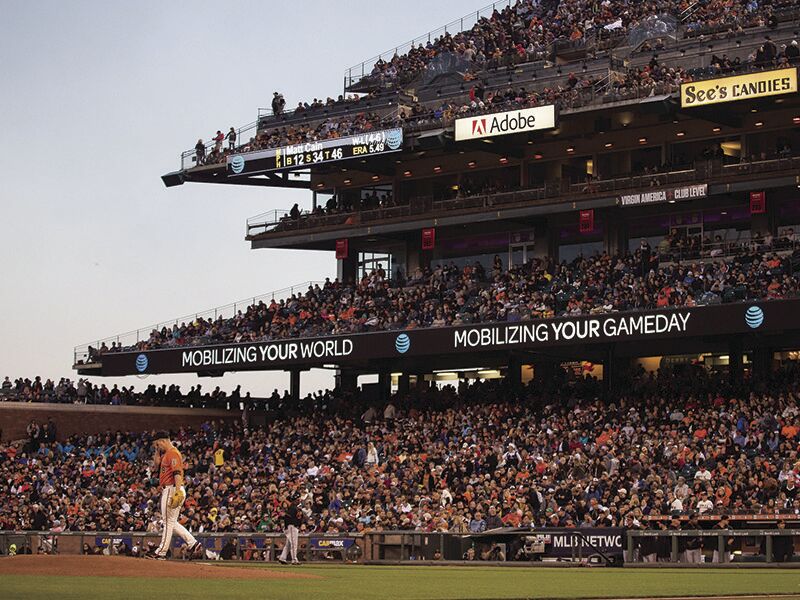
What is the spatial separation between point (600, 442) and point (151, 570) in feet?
61.1

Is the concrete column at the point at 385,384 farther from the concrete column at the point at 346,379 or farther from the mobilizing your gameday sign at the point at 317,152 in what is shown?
the mobilizing your gameday sign at the point at 317,152

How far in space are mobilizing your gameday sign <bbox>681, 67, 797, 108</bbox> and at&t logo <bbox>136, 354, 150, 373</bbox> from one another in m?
21.8

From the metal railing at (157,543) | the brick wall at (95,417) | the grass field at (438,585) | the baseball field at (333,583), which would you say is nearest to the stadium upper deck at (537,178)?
the brick wall at (95,417)

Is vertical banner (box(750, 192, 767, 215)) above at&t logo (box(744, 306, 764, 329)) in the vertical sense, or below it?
above

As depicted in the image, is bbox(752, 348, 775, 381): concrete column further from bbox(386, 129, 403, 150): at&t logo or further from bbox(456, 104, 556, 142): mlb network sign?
bbox(386, 129, 403, 150): at&t logo

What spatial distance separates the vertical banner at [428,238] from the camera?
4819 cm

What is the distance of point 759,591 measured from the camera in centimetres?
1766

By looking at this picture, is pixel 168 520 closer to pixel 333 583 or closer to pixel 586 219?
pixel 333 583

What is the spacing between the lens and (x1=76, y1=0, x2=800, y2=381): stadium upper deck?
40.5 m

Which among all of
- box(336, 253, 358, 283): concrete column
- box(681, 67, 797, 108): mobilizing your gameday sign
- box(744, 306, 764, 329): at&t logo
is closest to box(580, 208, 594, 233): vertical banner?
box(681, 67, 797, 108): mobilizing your gameday sign

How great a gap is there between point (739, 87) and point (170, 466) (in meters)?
25.0

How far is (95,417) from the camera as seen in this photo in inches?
1919

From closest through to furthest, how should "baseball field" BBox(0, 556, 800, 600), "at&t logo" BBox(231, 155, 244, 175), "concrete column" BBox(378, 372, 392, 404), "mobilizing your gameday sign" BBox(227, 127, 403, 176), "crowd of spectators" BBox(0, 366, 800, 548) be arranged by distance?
"baseball field" BBox(0, 556, 800, 600) < "crowd of spectators" BBox(0, 366, 800, 548) < "mobilizing your gameday sign" BBox(227, 127, 403, 176) < "concrete column" BBox(378, 372, 392, 404) < "at&t logo" BBox(231, 155, 244, 175)

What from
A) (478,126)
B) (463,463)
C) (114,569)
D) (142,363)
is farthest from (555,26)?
(114,569)
